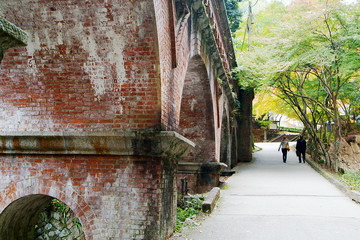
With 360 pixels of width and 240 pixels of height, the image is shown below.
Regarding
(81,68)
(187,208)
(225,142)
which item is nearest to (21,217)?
(81,68)

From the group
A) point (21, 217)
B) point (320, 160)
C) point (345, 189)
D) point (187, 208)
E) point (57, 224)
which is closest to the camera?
point (21, 217)

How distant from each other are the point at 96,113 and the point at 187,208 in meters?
3.47

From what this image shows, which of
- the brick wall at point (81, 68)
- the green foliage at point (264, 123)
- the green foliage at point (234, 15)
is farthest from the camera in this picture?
the green foliage at point (264, 123)

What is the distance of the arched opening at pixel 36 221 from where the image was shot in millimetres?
5559

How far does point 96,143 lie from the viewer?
5.04 meters

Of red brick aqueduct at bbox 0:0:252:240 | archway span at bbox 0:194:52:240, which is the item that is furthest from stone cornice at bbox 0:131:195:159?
archway span at bbox 0:194:52:240

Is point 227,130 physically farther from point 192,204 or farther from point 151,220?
point 151,220

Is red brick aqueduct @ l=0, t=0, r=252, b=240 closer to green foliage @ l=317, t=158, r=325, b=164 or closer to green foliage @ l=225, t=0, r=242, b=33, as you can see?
green foliage @ l=225, t=0, r=242, b=33

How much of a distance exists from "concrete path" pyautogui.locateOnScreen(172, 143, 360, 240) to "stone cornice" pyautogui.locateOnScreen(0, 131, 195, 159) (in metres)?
1.53

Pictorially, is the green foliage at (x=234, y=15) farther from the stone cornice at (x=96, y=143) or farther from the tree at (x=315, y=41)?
the stone cornice at (x=96, y=143)

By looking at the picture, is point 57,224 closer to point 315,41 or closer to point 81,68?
point 81,68

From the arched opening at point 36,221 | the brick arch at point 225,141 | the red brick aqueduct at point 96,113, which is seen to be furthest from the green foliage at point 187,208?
the brick arch at point 225,141

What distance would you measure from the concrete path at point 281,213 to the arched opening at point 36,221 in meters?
2.68

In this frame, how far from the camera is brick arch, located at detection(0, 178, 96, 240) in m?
5.10
